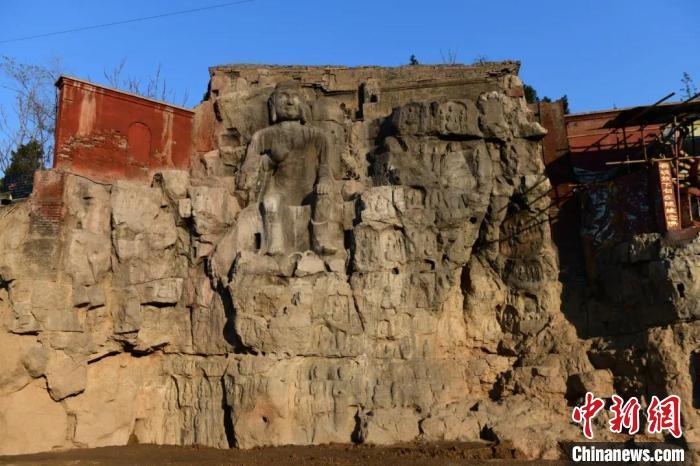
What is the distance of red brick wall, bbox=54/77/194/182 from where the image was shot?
12219 mm

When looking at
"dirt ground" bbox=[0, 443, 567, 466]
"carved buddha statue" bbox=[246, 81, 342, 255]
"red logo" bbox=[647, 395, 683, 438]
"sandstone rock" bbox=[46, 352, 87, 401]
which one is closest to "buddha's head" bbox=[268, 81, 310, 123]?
"carved buddha statue" bbox=[246, 81, 342, 255]

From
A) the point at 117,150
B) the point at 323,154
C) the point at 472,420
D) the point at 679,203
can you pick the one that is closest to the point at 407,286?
the point at 472,420

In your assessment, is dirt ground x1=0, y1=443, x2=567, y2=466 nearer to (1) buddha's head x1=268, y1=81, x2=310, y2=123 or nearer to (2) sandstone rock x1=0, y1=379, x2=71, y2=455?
(2) sandstone rock x1=0, y1=379, x2=71, y2=455

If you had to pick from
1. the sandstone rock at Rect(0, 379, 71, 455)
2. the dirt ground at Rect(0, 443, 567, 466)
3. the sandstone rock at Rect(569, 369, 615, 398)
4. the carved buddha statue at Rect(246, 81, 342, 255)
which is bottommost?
the dirt ground at Rect(0, 443, 567, 466)

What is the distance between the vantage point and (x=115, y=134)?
42.0 feet

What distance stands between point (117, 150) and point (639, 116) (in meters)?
9.90

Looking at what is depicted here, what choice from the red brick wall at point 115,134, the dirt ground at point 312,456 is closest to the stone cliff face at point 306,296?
the dirt ground at point 312,456

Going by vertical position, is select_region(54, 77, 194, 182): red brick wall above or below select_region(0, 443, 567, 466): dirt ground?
above

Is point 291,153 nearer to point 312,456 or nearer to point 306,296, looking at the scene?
point 306,296

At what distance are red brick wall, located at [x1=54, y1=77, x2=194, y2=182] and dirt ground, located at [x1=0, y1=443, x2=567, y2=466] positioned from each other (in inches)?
199

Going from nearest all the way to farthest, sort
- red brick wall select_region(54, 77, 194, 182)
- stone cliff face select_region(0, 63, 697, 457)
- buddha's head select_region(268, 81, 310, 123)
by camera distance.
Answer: stone cliff face select_region(0, 63, 697, 457), red brick wall select_region(54, 77, 194, 182), buddha's head select_region(268, 81, 310, 123)

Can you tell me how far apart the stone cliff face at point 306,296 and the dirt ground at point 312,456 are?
1.11 ft

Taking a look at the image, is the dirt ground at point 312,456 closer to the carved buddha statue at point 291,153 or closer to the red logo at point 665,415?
the red logo at point 665,415

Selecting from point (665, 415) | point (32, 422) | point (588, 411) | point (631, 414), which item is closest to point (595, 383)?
point (588, 411)
